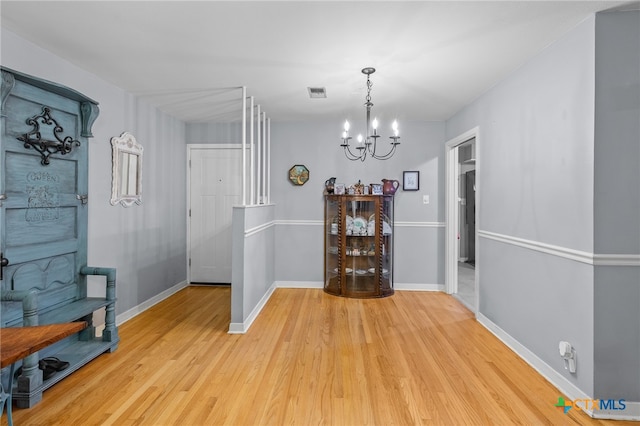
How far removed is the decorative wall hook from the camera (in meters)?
2.32

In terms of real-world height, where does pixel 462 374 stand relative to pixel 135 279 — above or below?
below

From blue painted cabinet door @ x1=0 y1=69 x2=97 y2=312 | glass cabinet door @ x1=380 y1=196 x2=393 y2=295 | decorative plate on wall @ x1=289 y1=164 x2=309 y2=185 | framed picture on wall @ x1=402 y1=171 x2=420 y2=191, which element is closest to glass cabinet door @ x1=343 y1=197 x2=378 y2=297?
glass cabinet door @ x1=380 y1=196 x2=393 y2=295

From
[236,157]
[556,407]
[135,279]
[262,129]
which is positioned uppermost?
[262,129]

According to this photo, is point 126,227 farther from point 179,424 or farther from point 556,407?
point 556,407

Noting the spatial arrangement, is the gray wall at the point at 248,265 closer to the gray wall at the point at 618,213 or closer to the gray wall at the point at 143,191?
the gray wall at the point at 143,191

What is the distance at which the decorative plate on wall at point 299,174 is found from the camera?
480 centimetres

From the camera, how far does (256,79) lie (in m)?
3.18

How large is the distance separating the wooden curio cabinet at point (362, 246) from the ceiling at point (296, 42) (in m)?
1.40

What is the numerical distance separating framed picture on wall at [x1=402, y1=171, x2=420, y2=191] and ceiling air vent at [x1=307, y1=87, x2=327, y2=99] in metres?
1.76

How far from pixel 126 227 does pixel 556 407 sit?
391cm

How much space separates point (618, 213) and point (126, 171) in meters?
4.09

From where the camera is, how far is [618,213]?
1.99m

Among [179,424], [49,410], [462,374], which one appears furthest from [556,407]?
[49,410]

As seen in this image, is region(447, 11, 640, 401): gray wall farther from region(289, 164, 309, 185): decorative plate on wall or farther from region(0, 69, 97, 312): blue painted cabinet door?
region(0, 69, 97, 312): blue painted cabinet door
